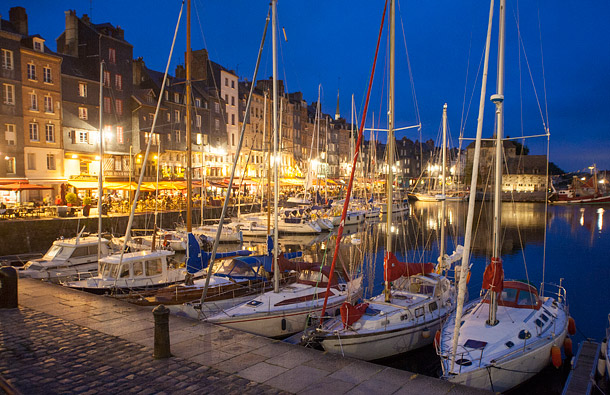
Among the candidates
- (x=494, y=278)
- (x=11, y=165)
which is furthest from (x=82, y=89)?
(x=494, y=278)

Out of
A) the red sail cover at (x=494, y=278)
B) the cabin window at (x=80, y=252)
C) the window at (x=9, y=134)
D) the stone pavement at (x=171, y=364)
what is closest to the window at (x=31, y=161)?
the window at (x=9, y=134)

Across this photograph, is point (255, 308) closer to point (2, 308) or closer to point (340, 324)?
point (340, 324)

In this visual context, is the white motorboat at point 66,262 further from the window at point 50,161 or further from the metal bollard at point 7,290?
the window at point 50,161

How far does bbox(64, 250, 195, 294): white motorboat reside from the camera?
56.9ft

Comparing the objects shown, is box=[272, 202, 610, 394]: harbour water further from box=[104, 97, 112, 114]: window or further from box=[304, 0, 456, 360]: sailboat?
box=[104, 97, 112, 114]: window

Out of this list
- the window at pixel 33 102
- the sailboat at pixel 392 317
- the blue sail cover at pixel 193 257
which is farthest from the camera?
the window at pixel 33 102

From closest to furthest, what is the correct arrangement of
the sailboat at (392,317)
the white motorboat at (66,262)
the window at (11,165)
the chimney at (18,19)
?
the sailboat at (392,317) < the white motorboat at (66,262) < the window at (11,165) < the chimney at (18,19)

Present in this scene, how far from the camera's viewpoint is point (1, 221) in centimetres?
3138

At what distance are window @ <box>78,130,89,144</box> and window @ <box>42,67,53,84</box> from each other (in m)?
6.03

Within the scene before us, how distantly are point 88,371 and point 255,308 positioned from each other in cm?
651

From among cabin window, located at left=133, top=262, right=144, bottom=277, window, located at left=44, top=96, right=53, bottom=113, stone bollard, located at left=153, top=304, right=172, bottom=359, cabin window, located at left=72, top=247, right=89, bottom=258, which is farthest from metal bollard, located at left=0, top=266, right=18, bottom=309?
window, located at left=44, top=96, right=53, bottom=113

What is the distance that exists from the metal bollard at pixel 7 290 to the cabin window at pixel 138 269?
5029 mm

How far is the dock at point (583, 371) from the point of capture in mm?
10844

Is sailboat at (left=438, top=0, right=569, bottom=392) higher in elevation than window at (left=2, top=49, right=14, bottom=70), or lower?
lower
